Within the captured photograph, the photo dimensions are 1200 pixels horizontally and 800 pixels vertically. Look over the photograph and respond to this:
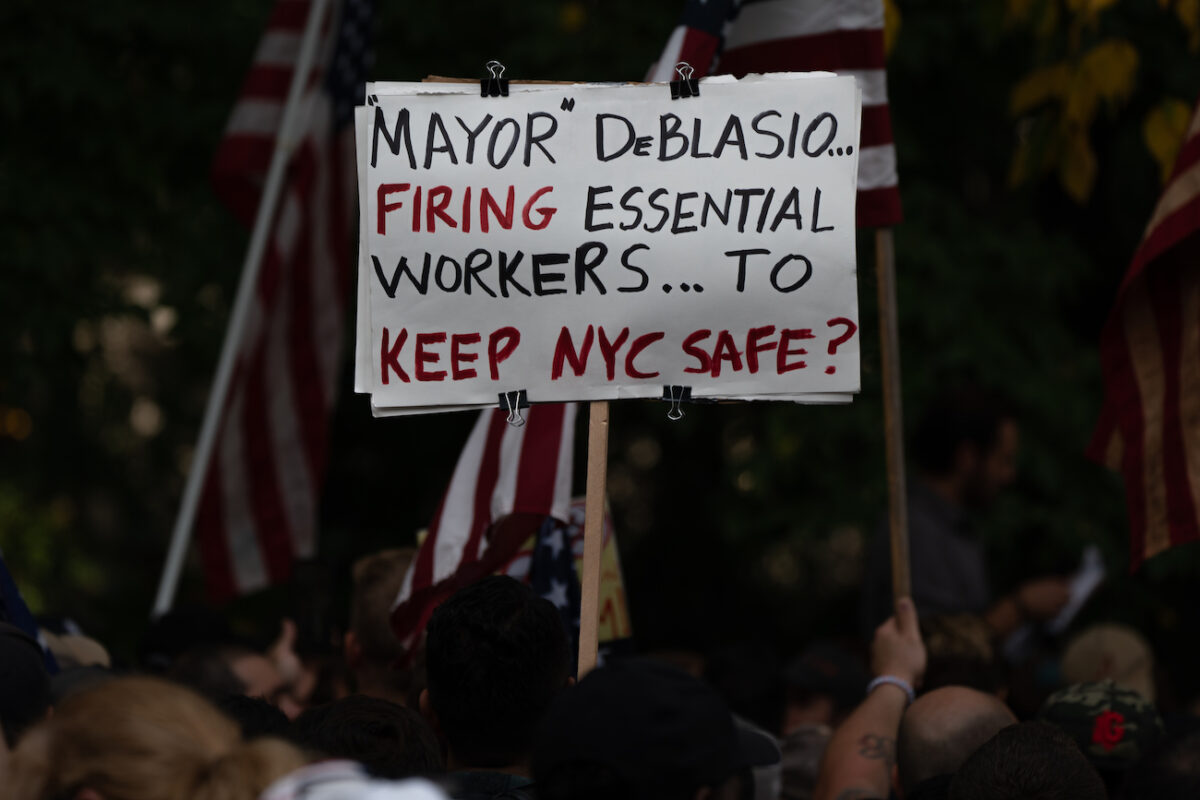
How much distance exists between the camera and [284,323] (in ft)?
22.0

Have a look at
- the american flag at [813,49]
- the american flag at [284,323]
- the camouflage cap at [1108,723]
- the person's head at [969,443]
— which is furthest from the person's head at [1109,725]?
the american flag at [284,323]

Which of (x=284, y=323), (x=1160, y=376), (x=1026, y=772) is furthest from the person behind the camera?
(x=284, y=323)

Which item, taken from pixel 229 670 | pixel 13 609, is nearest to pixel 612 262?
pixel 229 670

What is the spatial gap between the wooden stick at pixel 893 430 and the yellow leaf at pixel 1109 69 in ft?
4.23

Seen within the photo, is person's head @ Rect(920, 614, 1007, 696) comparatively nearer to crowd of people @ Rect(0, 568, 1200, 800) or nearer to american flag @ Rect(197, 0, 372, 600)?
crowd of people @ Rect(0, 568, 1200, 800)

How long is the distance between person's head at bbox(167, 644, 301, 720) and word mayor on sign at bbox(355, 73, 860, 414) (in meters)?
1.17

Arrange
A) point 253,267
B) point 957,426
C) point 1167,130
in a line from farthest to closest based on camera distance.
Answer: point 253,267 → point 957,426 → point 1167,130

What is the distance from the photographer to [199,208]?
7641 mm

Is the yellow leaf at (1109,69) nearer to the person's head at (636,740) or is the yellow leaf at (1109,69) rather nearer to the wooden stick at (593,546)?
the wooden stick at (593,546)

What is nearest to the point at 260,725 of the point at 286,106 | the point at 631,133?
the point at 631,133

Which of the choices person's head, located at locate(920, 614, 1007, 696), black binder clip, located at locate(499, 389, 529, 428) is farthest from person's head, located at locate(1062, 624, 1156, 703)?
black binder clip, located at locate(499, 389, 529, 428)

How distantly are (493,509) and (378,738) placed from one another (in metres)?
1.46

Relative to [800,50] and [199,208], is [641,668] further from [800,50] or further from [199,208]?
[199,208]

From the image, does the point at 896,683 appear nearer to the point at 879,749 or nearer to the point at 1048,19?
the point at 879,749
